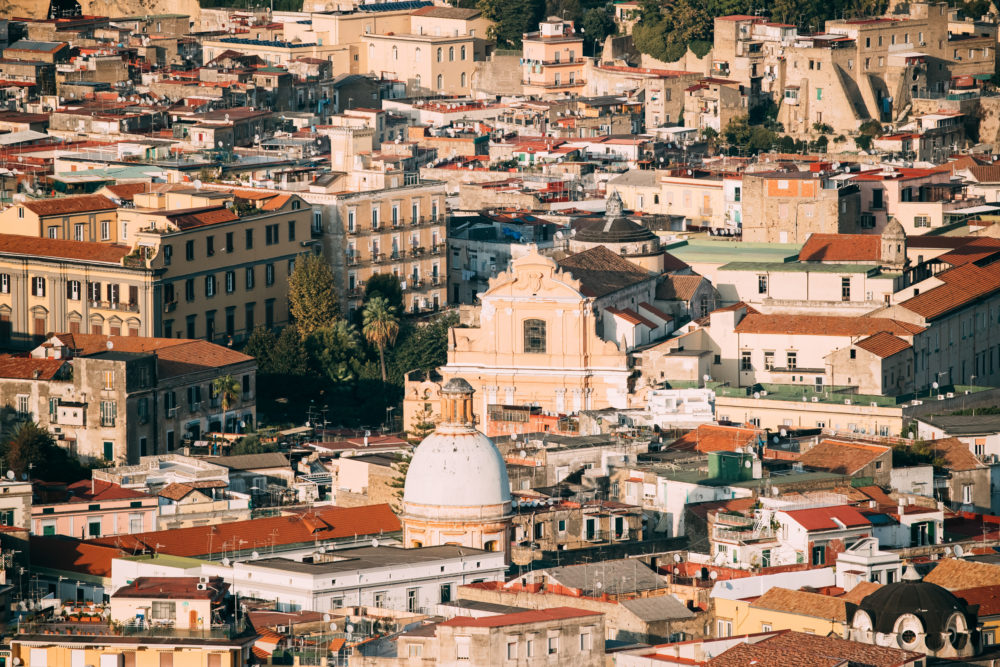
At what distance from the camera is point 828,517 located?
300 feet

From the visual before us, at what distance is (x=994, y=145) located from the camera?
17062cm

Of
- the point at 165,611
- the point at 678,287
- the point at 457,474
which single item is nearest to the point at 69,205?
the point at 678,287

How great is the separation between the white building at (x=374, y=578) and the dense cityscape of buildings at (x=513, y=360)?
0.11 m

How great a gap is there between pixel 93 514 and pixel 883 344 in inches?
1292

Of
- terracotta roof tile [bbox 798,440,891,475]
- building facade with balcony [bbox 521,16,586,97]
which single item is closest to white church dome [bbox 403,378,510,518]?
terracotta roof tile [bbox 798,440,891,475]

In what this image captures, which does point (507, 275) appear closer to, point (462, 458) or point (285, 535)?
point (285, 535)

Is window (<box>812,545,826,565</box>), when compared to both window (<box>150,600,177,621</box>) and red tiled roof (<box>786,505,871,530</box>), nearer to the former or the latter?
red tiled roof (<box>786,505,871,530</box>)

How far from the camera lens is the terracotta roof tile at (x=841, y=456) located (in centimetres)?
10231

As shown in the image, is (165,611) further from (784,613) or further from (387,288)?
(387,288)

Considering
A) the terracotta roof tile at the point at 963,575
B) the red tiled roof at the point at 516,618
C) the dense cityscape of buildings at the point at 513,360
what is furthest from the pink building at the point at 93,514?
the terracotta roof tile at the point at 963,575

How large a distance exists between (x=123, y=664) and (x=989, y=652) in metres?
20.9

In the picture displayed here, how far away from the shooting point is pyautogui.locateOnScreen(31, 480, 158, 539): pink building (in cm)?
9988

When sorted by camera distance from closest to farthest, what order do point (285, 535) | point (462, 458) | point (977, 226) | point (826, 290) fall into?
point (462, 458) < point (285, 535) < point (826, 290) < point (977, 226)

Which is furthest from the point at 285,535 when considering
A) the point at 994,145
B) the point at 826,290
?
the point at 994,145
